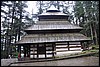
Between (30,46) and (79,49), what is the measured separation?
703cm

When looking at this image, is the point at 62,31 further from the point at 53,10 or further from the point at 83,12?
the point at 83,12

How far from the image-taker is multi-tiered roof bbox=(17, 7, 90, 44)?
2316 cm

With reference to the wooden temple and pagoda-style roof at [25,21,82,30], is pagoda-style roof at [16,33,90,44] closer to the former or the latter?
the wooden temple

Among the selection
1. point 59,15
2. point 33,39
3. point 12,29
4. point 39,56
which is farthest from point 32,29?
point 12,29

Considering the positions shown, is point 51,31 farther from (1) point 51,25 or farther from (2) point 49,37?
(2) point 49,37

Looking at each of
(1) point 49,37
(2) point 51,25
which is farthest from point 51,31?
(1) point 49,37

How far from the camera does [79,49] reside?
24.5 m

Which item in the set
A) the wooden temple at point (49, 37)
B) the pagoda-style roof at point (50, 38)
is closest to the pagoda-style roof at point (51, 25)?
the wooden temple at point (49, 37)

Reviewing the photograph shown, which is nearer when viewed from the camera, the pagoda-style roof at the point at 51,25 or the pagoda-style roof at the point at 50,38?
the pagoda-style roof at the point at 50,38

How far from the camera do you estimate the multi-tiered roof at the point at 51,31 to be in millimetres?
23156

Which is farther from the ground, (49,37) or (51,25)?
(51,25)

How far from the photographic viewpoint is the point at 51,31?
82.3ft

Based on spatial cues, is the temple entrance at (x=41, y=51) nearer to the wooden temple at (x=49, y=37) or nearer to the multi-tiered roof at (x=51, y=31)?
the wooden temple at (x=49, y=37)

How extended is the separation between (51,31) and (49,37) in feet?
5.38
